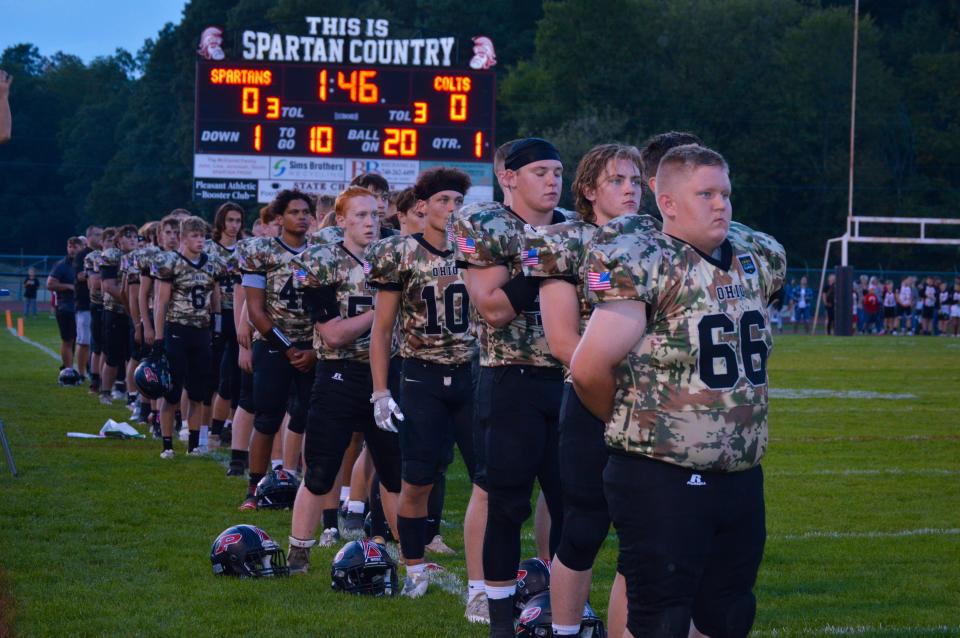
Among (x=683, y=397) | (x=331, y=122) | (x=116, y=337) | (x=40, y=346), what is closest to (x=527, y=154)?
(x=683, y=397)

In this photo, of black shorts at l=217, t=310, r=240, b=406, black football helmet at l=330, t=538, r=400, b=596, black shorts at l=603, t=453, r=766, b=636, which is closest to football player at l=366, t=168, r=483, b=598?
black football helmet at l=330, t=538, r=400, b=596

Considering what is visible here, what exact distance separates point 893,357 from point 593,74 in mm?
36440

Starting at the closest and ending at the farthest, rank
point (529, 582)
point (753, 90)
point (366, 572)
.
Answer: point (529, 582) < point (366, 572) < point (753, 90)

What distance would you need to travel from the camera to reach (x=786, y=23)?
58.3 m

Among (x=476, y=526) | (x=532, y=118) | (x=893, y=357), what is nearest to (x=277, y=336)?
(x=476, y=526)

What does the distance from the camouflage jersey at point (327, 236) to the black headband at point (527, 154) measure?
1.97 metres

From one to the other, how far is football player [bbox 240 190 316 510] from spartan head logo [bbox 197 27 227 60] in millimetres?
14382

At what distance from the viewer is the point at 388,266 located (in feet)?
19.8

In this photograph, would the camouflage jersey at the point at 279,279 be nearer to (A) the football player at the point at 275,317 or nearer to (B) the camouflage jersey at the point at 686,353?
(A) the football player at the point at 275,317

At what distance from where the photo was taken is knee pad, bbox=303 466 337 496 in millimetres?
6367

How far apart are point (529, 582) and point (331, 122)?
678 inches

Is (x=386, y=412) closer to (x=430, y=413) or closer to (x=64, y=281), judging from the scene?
(x=430, y=413)

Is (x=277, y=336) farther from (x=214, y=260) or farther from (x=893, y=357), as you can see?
(x=893, y=357)

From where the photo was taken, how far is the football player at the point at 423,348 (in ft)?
19.6
